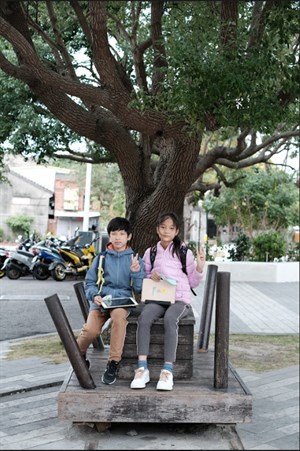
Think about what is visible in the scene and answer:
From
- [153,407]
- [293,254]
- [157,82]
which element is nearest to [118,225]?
[153,407]

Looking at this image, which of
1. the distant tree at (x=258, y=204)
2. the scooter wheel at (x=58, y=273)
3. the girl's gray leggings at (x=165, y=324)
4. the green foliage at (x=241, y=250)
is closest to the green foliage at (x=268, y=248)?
the green foliage at (x=241, y=250)

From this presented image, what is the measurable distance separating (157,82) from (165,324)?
2714mm

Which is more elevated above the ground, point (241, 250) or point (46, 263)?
point (241, 250)

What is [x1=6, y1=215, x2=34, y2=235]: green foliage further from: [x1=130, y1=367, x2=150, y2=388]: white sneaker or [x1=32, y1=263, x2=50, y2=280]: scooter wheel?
[x1=130, y1=367, x2=150, y2=388]: white sneaker

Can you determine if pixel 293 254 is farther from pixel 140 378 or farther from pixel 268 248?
pixel 140 378

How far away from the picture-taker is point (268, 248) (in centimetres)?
1495

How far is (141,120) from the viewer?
5219 millimetres

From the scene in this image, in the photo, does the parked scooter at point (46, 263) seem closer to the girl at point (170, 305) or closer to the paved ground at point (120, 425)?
the paved ground at point (120, 425)

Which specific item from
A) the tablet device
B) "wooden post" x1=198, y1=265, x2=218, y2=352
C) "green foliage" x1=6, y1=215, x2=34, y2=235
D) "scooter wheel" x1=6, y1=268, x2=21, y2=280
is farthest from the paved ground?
"green foliage" x1=6, y1=215, x2=34, y2=235

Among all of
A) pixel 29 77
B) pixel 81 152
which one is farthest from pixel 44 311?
pixel 29 77

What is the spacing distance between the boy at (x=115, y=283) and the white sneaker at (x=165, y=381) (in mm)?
290

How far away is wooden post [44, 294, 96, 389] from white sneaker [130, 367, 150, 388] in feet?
0.80

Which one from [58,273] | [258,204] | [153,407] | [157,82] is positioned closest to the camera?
[153,407]

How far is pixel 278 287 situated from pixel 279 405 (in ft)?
31.3
